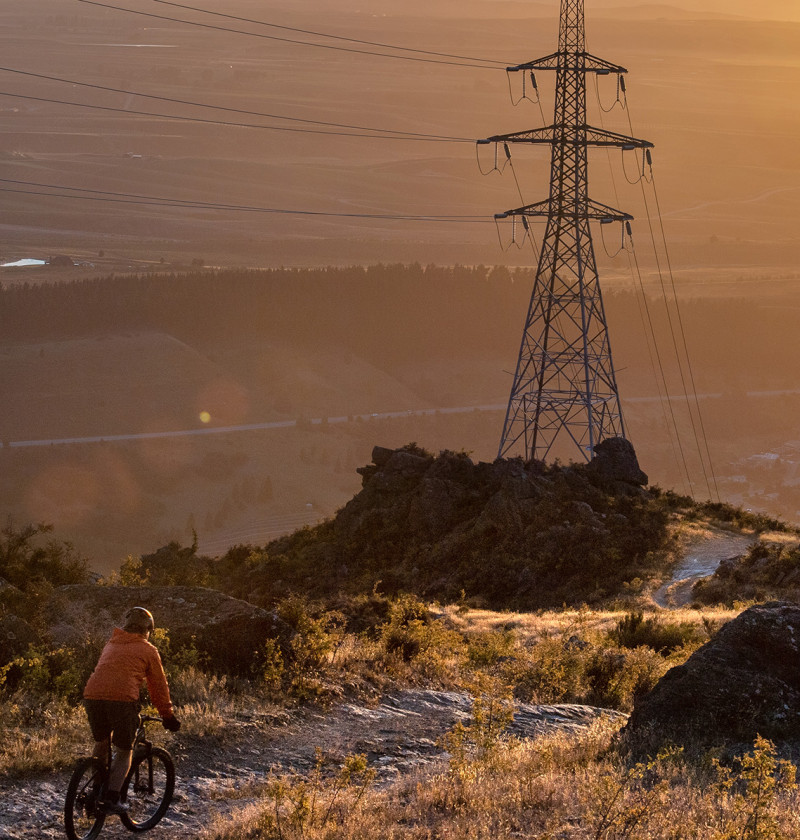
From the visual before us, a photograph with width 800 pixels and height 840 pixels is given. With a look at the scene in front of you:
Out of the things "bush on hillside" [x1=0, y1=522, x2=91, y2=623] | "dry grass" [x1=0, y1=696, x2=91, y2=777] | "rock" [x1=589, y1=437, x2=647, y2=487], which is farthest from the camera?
"rock" [x1=589, y1=437, x2=647, y2=487]

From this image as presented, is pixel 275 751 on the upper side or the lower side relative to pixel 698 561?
upper

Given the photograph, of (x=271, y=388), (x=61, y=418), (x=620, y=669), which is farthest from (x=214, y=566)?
(x=271, y=388)

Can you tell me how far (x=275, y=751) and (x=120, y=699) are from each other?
7.98 feet

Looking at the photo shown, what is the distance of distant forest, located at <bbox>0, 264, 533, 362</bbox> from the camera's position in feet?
361

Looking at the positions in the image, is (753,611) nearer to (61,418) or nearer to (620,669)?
(620,669)

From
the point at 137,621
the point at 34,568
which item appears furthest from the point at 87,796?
the point at 34,568

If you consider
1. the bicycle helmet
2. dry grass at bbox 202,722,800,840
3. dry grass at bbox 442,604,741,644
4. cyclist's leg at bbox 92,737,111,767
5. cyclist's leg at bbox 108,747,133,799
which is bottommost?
dry grass at bbox 442,604,741,644

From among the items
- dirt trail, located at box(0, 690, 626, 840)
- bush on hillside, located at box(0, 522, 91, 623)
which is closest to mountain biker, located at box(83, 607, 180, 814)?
dirt trail, located at box(0, 690, 626, 840)

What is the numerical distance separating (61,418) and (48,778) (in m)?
88.1

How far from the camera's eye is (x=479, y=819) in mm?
8281

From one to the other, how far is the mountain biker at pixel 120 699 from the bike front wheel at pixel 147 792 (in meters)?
0.18

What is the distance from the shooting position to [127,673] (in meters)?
8.17

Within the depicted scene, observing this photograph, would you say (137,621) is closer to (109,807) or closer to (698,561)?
(109,807)

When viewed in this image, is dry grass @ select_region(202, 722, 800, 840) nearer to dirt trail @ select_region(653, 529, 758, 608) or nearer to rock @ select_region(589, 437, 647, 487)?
dirt trail @ select_region(653, 529, 758, 608)
